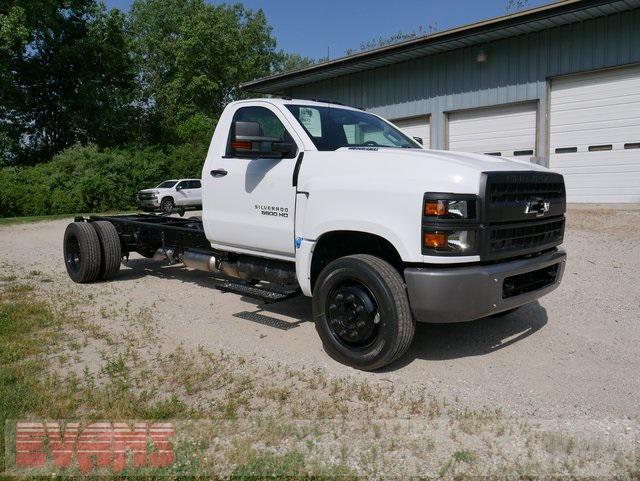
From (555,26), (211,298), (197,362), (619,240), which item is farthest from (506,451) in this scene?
(555,26)

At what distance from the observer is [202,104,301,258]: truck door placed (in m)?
5.12

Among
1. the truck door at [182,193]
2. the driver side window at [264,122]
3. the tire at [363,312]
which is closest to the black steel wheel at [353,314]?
the tire at [363,312]

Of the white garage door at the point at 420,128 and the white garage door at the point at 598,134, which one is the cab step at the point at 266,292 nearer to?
the white garage door at the point at 598,134

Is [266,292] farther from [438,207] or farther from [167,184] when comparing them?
[167,184]

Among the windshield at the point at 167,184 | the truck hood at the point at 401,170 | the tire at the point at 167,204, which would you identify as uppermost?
the truck hood at the point at 401,170

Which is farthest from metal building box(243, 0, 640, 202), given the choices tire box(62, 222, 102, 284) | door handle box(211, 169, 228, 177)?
tire box(62, 222, 102, 284)

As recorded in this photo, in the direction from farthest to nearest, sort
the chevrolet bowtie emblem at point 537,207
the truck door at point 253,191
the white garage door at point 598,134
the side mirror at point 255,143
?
the white garage door at point 598,134
the truck door at point 253,191
the side mirror at point 255,143
the chevrolet bowtie emblem at point 537,207

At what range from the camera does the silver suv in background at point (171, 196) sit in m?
25.2

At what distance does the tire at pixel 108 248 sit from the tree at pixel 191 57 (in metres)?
32.1

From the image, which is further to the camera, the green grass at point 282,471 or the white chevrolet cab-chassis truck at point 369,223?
the white chevrolet cab-chassis truck at point 369,223

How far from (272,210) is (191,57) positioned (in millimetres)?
43562

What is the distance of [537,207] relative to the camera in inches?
175

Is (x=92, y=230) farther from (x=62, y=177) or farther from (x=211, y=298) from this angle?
(x=62, y=177)

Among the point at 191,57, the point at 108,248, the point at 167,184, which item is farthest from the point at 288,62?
the point at 108,248
